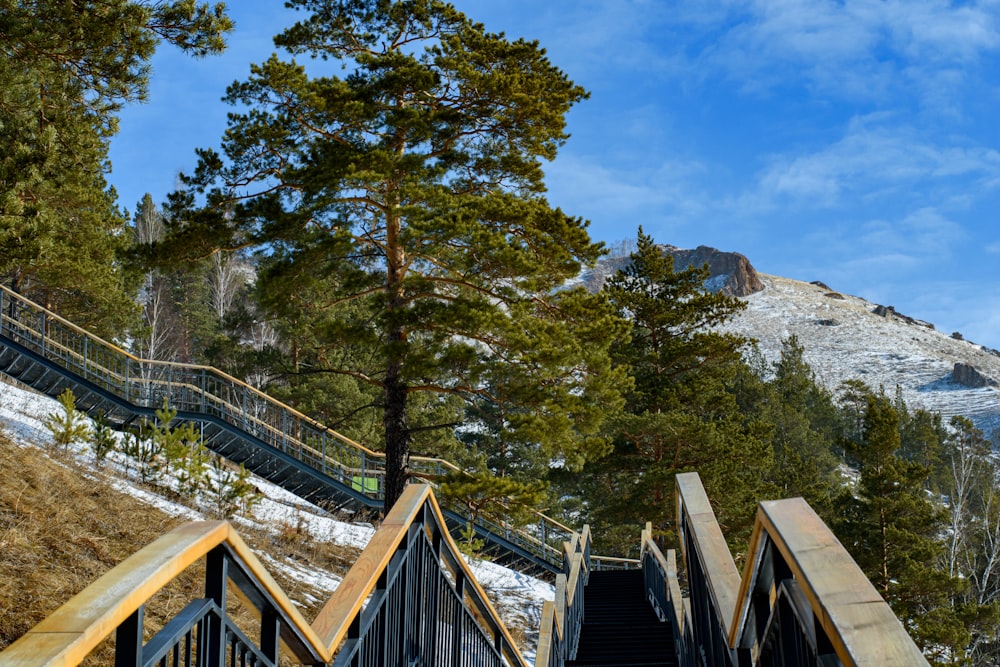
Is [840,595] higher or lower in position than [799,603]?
higher

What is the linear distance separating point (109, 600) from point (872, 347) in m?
122

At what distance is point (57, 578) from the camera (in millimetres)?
6145

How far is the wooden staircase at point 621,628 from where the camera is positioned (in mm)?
8320

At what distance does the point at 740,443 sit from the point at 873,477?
5.46m

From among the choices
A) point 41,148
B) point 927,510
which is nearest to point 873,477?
point 927,510

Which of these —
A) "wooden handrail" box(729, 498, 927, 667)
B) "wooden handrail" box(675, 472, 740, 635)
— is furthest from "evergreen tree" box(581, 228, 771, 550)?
"wooden handrail" box(729, 498, 927, 667)

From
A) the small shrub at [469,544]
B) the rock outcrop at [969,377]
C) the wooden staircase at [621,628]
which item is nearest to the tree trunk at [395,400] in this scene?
the small shrub at [469,544]

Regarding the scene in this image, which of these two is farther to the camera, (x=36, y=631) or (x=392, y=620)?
(x=392, y=620)

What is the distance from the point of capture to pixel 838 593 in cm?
173

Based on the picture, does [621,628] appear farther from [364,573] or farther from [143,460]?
[364,573]

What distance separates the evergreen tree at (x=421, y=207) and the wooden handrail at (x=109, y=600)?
11.2 m

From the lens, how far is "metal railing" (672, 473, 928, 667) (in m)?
1.59

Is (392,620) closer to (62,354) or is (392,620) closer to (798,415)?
(62,354)

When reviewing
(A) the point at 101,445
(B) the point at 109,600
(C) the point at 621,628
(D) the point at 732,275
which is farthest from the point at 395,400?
(D) the point at 732,275
